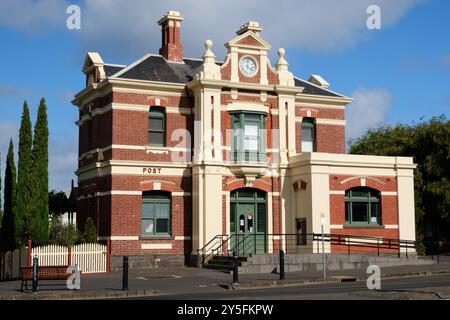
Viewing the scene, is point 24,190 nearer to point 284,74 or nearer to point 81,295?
point 81,295

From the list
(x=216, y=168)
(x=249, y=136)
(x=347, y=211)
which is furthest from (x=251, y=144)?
(x=347, y=211)

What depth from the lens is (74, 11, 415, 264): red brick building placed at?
106 ft

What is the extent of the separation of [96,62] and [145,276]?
42.2 ft

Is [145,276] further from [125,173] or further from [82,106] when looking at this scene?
[82,106]

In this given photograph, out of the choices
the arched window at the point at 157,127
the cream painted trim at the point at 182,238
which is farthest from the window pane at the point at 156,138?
the cream painted trim at the point at 182,238

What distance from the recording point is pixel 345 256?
30.9m

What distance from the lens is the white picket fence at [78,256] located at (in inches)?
1152

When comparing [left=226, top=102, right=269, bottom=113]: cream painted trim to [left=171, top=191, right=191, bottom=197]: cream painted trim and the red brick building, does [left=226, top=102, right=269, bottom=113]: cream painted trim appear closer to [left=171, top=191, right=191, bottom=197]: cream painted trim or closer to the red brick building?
the red brick building

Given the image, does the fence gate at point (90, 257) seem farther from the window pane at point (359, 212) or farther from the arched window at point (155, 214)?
the window pane at point (359, 212)

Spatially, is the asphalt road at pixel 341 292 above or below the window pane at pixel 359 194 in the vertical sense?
below

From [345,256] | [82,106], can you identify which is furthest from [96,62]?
[345,256]

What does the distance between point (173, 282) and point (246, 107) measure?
11.5 m

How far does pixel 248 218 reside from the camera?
34.1m

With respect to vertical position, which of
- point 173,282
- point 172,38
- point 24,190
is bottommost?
point 173,282
